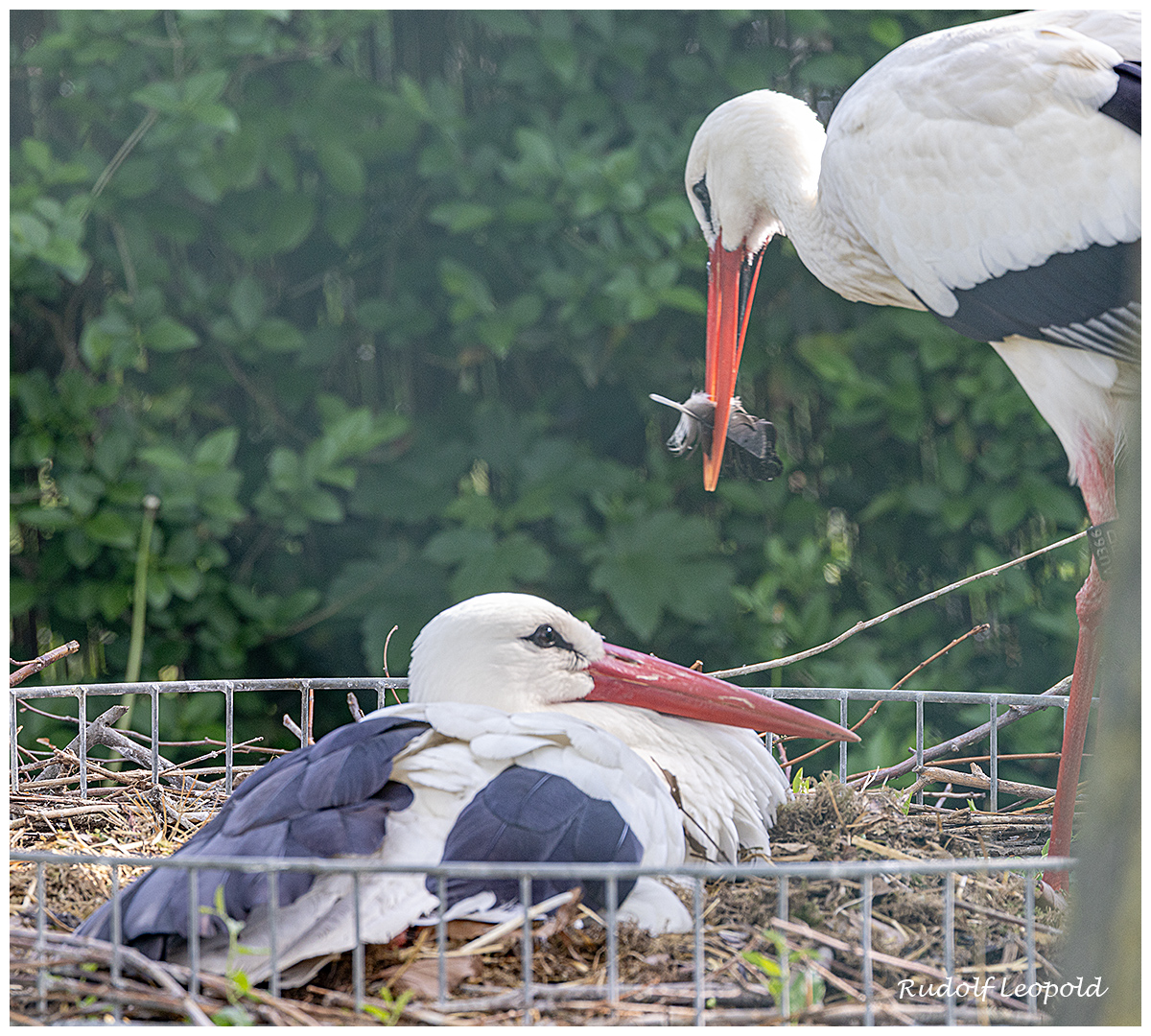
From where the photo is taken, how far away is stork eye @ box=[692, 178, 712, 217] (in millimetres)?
1512

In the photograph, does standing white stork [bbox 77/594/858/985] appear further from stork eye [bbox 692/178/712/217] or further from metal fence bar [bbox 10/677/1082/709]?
stork eye [bbox 692/178/712/217]

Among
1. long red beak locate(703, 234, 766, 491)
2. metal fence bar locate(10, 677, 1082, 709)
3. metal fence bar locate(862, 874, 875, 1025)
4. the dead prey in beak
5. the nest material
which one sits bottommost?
the nest material

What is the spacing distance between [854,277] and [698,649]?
982 millimetres

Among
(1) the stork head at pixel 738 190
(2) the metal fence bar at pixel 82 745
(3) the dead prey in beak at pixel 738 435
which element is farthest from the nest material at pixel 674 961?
(1) the stork head at pixel 738 190

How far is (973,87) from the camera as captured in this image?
1166 millimetres

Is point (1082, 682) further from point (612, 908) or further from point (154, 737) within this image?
point (154, 737)

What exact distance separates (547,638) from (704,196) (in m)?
0.65

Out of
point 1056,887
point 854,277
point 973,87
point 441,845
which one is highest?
point 973,87

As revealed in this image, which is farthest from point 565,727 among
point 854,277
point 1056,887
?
point 854,277

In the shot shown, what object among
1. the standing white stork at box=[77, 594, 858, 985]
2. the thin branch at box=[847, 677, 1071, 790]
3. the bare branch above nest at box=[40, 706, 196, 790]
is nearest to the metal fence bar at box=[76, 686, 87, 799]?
the bare branch above nest at box=[40, 706, 196, 790]

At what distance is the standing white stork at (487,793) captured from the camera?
0.83 m

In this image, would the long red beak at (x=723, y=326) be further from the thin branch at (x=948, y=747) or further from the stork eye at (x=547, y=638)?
the thin branch at (x=948, y=747)

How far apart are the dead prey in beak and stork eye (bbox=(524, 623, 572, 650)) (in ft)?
0.96

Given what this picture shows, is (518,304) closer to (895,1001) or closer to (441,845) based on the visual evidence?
(441,845)
